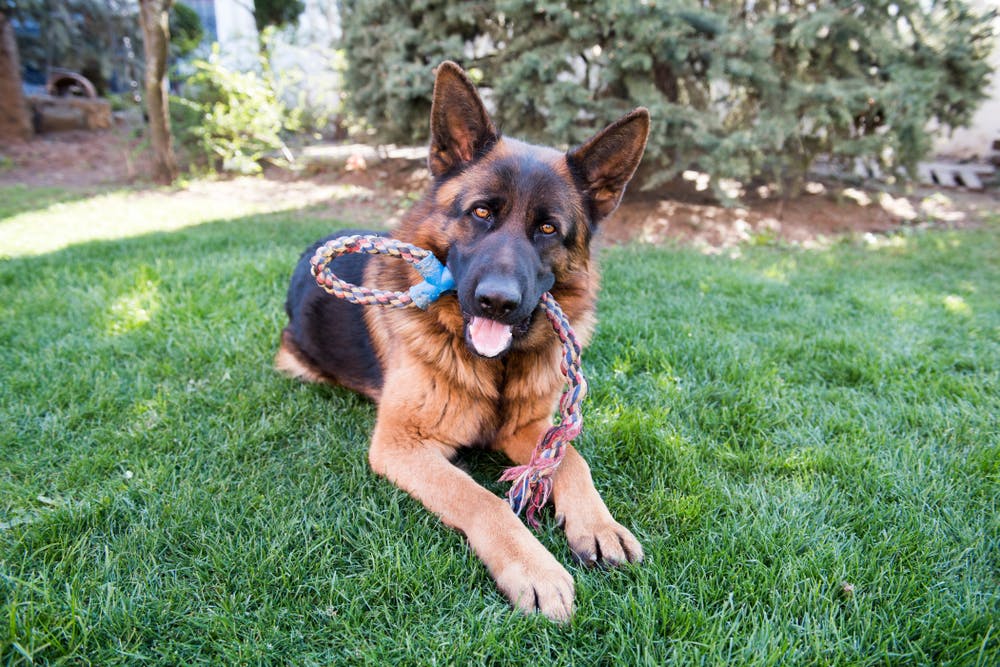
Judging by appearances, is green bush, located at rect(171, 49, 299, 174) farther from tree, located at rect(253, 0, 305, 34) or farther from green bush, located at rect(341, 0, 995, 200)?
tree, located at rect(253, 0, 305, 34)

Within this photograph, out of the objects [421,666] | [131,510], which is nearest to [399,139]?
[131,510]

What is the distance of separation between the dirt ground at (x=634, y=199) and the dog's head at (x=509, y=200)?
4847 millimetres

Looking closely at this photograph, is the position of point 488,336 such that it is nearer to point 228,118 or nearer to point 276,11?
point 228,118

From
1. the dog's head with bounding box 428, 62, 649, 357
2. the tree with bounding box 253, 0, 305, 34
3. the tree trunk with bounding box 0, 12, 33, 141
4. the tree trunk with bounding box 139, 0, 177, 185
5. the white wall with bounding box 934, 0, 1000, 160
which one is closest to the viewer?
the dog's head with bounding box 428, 62, 649, 357

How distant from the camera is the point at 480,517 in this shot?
6.95ft

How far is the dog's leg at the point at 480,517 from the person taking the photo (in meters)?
1.88

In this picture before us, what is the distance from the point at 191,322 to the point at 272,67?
30.5 feet

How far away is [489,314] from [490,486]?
86 cm

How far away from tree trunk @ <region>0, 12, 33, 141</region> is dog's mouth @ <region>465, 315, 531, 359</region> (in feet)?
49.0

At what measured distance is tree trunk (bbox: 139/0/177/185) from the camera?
29.5 ft

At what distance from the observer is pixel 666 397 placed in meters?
3.33

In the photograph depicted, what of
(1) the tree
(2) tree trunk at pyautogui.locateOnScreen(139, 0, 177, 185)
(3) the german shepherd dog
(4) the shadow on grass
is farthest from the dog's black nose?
(1) the tree

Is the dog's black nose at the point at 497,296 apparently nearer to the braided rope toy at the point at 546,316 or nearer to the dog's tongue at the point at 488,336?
the dog's tongue at the point at 488,336

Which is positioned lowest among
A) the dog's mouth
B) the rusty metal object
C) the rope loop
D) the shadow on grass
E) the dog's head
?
the shadow on grass
